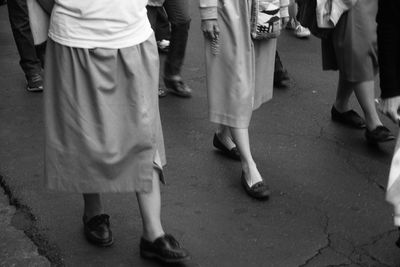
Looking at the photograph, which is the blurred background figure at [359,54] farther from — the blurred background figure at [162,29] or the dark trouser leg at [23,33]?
the dark trouser leg at [23,33]

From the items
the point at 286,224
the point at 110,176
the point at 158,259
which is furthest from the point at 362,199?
the point at 110,176

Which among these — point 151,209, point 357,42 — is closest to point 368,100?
point 357,42

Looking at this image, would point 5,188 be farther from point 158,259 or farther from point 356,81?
point 356,81

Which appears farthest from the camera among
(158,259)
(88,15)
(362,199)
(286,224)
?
(362,199)

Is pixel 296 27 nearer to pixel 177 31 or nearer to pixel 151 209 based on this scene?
pixel 177 31

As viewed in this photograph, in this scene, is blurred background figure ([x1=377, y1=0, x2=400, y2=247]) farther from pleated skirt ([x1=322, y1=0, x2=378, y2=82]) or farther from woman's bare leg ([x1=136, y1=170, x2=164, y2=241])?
pleated skirt ([x1=322, y1=0, x2=378, y2=82])

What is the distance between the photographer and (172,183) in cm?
428

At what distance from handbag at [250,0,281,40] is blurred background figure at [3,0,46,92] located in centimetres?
214

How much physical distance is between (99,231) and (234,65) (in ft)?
3.79

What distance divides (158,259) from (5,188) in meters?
1.27

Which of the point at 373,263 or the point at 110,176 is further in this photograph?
the point at 373,263

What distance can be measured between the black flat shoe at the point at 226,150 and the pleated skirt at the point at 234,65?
0.41 m

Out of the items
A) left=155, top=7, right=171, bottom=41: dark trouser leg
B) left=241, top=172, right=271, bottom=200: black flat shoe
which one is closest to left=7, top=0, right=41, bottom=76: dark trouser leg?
left=155, top=7, right=171, bottom=41: dark trouser leg

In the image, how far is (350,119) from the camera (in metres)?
5.06
